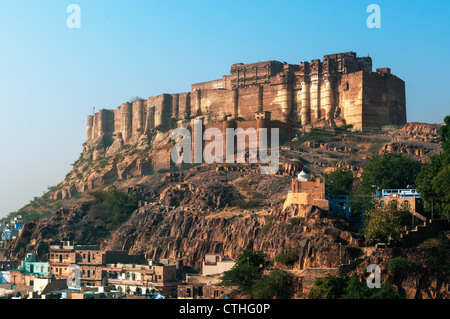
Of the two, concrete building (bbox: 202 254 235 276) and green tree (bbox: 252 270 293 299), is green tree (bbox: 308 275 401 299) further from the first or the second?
concrete building (bbox: 202 254 235 276)

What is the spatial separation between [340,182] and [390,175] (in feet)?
19.0

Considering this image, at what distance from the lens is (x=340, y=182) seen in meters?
81.1

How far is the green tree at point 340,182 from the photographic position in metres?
75.9

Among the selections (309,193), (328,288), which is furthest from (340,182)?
(328,288)

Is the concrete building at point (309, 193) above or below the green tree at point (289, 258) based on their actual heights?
above

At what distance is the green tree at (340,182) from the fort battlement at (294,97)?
26.9 metres

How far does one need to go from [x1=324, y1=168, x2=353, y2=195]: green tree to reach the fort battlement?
2689 centimetres

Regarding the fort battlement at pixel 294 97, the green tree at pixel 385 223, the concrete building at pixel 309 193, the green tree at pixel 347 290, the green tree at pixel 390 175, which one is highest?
the fort battlement at pixel 294 97

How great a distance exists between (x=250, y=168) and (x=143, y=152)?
3017 centimetres

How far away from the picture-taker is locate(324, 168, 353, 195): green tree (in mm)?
75938

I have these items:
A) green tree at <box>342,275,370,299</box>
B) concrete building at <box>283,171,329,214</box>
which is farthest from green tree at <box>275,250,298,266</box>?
green tree at <box>342,275,370,299</box>

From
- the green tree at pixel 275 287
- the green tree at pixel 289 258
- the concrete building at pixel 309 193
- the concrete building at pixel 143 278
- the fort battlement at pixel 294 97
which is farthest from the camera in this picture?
the fort battlement at pixel 294 97

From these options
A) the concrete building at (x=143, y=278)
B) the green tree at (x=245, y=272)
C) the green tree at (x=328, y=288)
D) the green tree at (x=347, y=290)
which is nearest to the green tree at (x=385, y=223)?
the green tree at (x=347, y=290)

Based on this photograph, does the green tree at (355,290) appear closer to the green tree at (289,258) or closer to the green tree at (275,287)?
the green tree at (275,287)
